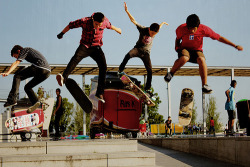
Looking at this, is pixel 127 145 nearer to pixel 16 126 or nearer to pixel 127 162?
pixel 127 162

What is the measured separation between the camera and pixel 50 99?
36688mm

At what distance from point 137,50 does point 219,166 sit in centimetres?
424

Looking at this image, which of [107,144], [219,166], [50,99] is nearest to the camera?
[107,144]

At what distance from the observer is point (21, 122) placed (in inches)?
682

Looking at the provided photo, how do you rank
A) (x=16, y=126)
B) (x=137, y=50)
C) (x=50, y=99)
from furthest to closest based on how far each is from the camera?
(x=50, y=99), (x=16, y=126), (x=137, y=50)

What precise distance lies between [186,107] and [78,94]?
3.74 metres

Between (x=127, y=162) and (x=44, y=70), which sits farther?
(x=44, y=70)

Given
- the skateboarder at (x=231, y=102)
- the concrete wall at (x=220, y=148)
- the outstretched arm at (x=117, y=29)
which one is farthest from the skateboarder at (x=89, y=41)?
the skateboarder at (x=231, y=102)

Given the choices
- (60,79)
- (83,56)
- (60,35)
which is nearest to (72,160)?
(60,79)

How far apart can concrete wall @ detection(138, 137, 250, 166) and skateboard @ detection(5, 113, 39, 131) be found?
7.90m

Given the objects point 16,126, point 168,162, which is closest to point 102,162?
point 168,162

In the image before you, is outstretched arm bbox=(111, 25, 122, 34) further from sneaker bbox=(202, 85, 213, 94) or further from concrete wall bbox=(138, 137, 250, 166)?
concrete wall bbox=(138, 137, 250, 166)

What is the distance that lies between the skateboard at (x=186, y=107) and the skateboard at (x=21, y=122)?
8.60 meters

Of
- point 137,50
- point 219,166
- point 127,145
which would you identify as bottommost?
point 219,166
